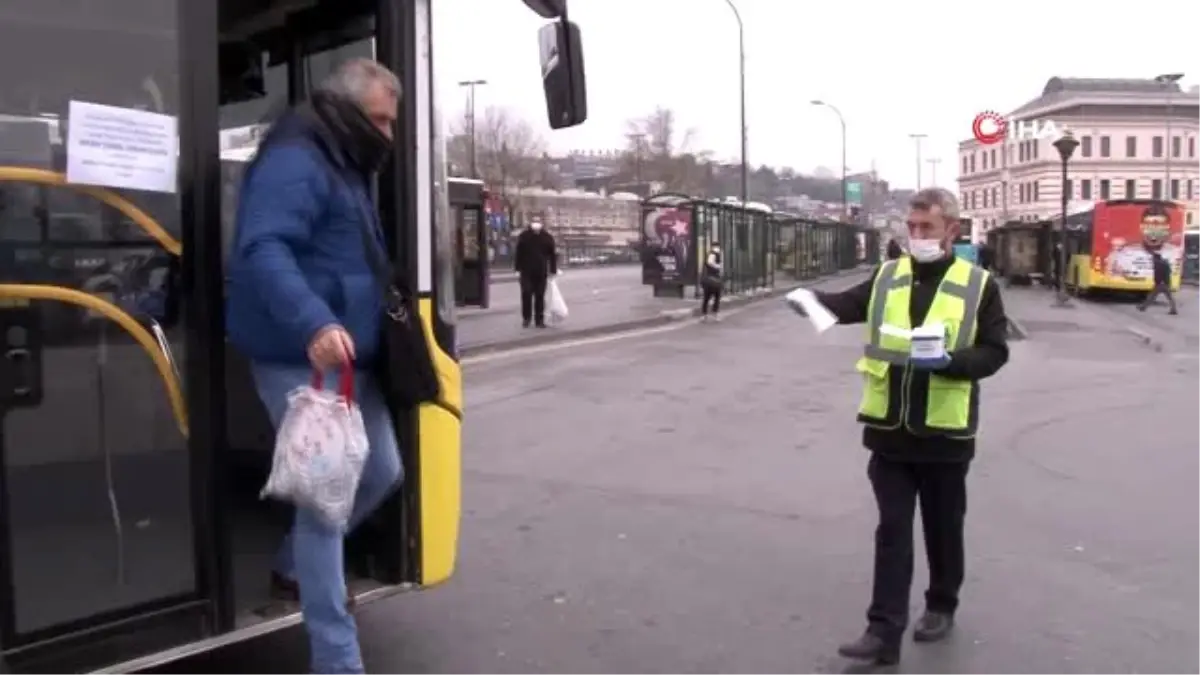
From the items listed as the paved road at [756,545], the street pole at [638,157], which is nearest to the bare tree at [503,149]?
the street pole at [638,157]

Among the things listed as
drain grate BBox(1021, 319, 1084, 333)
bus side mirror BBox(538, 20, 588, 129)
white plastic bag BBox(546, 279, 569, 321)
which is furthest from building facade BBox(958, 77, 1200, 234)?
bus side mirror BBox(538, 20, 588, 129)

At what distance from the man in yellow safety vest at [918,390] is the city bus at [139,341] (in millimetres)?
1568

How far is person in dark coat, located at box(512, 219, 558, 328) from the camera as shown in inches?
758

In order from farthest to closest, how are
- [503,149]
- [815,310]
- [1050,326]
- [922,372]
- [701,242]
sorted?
[503,149] → [701,242] → [1050,326] → [815,310] → [922,372]

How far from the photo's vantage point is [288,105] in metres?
4.53


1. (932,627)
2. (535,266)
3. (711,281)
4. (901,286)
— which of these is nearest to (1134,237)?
(711,281)

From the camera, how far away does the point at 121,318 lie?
3.46m

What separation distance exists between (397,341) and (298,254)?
0.38 metres

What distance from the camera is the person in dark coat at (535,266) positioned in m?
19.3

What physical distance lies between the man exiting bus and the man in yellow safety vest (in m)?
1.86

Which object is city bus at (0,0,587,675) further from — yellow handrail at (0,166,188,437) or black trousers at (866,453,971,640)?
black trousers at (866,453,971,640)

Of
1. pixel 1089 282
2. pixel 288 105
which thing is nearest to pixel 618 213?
pixel 1089 282

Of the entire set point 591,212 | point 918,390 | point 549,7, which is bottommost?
point 918,390

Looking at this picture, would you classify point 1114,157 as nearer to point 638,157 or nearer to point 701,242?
point 638,157
